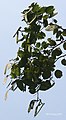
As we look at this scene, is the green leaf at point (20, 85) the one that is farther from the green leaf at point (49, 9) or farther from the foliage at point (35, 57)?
the green leaf at point (49, 9)

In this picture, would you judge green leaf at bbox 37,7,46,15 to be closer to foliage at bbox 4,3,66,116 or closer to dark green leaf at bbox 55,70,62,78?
foliage at bbox 4,3,66,116

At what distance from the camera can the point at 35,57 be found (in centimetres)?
33

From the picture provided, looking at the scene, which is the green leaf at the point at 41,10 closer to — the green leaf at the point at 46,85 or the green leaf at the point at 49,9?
the green leaf at the point at 49,9

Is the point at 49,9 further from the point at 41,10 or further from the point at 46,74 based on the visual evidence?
the point at 46,74

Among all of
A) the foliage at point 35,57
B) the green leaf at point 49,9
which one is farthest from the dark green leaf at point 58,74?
the green leaf at point 49,9

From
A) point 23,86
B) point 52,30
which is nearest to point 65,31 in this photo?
point 52,30

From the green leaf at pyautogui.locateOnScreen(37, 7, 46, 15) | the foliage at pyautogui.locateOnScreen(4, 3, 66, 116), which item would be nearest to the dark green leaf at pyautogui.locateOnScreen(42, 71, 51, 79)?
the foliage at pyautogui.locateOnScreen(4, 3, 66, 116)

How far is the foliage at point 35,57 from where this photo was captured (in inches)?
12.2

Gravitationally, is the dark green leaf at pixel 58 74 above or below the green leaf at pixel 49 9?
below

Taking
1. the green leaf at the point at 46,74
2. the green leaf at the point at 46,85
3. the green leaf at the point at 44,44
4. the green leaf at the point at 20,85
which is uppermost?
the green leaf at the point at 44,44

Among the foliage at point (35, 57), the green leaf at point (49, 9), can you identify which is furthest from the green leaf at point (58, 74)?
the green leaf at point (49, 9)

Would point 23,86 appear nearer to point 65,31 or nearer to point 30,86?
point 30,86

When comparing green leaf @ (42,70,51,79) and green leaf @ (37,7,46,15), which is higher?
green leaf @ (37,7,46,15)

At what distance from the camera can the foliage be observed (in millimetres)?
311
